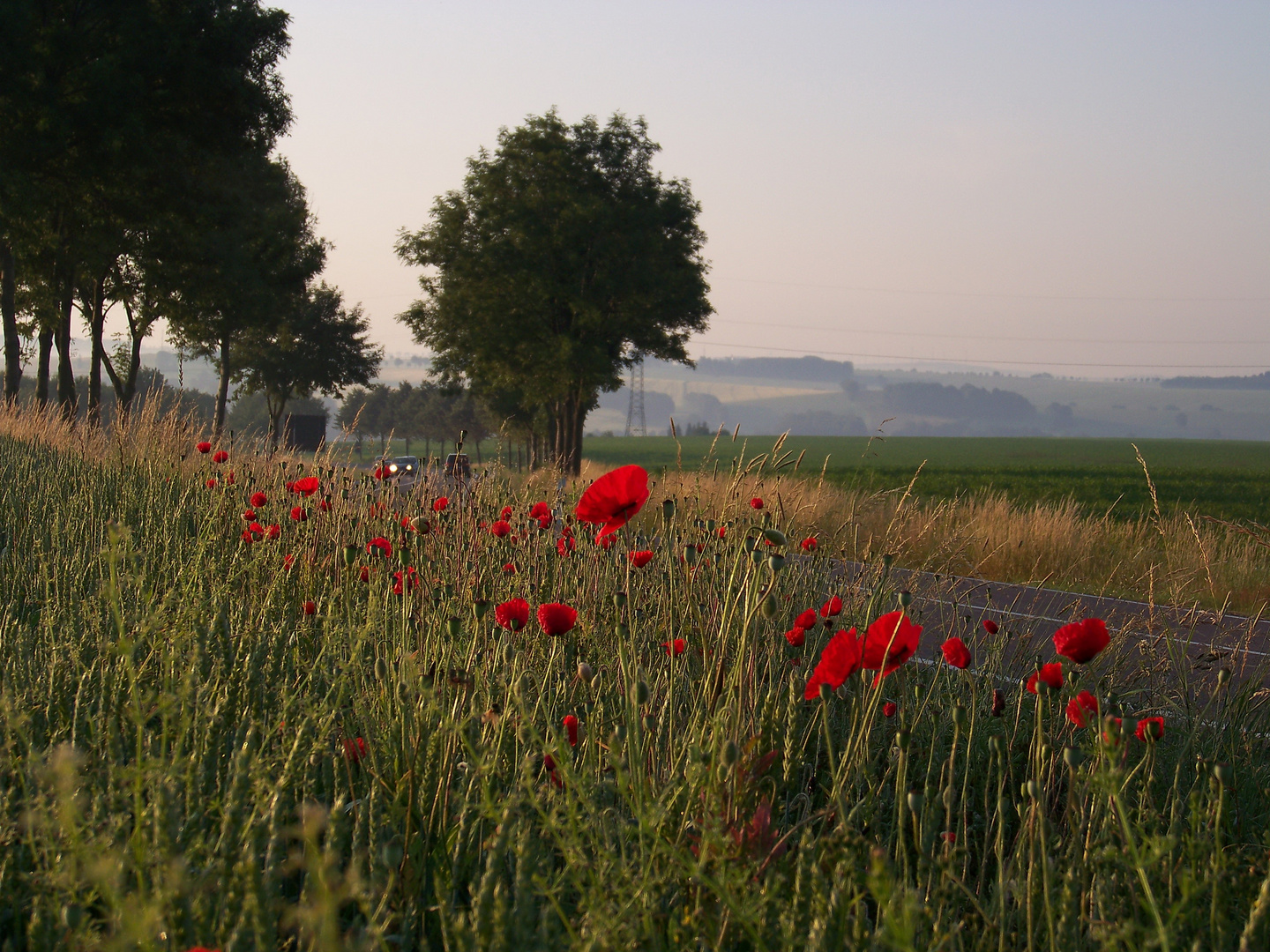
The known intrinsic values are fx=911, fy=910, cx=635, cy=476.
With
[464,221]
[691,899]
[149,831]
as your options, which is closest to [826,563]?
[691,899]

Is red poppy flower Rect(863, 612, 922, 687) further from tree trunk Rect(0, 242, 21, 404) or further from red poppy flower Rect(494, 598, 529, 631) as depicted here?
tree trunk Rect(0, 242, 21, 404)

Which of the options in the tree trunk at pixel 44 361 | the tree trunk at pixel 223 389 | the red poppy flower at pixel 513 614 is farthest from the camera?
the tree trunk at pixel 223 389

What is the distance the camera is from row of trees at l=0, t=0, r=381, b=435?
14172 mm

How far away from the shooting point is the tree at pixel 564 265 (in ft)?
90.1

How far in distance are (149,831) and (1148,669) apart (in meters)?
3.77

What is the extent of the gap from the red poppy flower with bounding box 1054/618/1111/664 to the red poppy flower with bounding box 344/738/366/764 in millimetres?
1595

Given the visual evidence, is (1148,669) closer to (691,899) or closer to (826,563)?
(826,563)

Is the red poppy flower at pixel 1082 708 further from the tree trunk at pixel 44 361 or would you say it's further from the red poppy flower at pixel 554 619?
the tree trunk at pixel 44 361

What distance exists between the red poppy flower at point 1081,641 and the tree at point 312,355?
3349 cm

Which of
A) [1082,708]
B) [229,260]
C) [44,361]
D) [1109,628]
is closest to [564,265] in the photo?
[229,260]

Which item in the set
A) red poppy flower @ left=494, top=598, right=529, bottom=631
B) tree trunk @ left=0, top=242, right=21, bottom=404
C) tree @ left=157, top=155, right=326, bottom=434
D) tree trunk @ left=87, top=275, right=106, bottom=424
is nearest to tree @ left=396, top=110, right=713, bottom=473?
tree @ left=157, top=155, right=326, bottom=434

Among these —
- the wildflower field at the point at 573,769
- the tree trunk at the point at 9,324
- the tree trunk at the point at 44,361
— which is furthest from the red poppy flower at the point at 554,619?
the tree trunk at the point at 44,361

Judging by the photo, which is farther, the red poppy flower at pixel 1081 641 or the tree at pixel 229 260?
the tree at pixel 229 260

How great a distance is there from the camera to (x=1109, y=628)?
5.42 m
